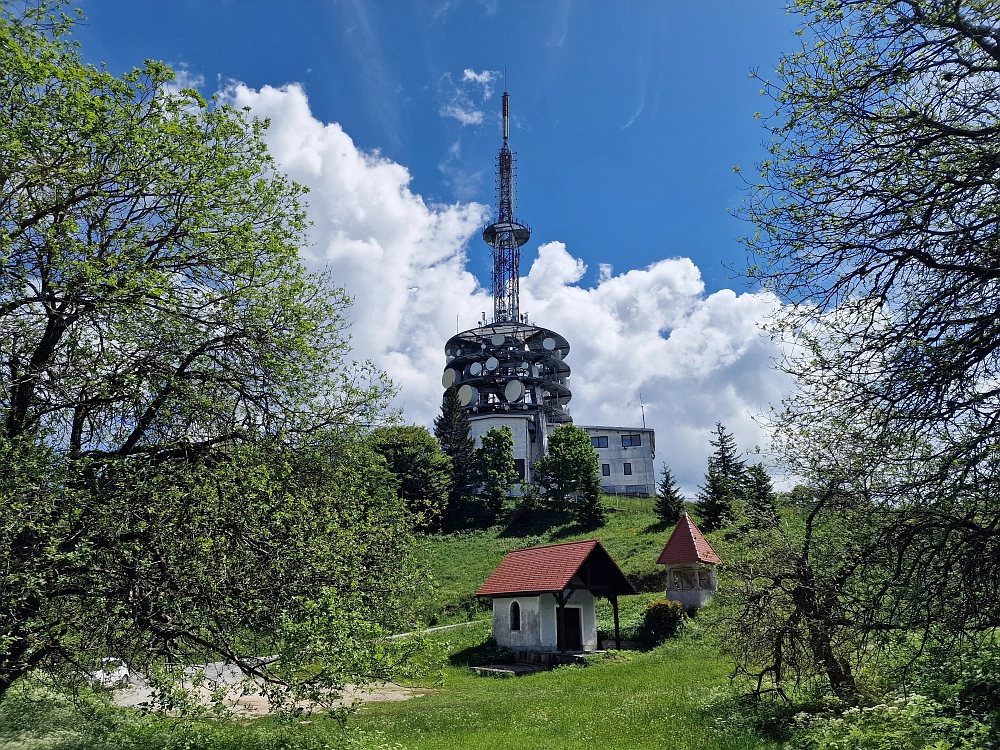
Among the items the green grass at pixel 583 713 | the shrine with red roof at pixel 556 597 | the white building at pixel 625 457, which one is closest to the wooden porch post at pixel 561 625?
the shrine with red roof at pixel 556 597

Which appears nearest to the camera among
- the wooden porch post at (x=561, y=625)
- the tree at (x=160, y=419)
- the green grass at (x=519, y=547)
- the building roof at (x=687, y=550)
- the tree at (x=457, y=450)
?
the tree at (x=160, y=419)

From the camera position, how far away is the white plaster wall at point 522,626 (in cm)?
2875

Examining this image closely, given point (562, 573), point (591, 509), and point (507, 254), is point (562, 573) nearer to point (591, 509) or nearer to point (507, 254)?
point (591, 509)

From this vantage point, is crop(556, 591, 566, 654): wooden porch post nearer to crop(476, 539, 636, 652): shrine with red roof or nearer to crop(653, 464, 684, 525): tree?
crop(476, 539, 636, 652): shrine with red roof

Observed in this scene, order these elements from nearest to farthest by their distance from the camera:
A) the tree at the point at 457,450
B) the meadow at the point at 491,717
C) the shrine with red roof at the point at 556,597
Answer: the meadow at the point at 491,717 → the shrine with red roof at the point at 556,597 → the tree at the point at 457,450

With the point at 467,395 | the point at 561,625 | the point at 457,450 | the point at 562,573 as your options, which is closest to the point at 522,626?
the point at 561,625

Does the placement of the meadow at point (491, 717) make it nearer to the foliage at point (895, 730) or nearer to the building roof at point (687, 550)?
the foliage at point (895, 730)

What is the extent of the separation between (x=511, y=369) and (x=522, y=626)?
49.5 meters

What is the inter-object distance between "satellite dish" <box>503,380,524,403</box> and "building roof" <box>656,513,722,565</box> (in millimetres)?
39785

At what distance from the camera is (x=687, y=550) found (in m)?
33.7

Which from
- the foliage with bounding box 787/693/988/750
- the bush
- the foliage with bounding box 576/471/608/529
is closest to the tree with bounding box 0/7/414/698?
the foliage with bounding box 787/693/988/750

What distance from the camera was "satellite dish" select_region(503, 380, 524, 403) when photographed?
74375 millimetres

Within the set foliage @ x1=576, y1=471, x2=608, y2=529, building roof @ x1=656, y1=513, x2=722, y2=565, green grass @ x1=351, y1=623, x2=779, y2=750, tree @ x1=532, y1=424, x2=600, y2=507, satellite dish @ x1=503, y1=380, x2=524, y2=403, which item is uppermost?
satellite dish @ x1=503, y1=380, x2=524, y2=403

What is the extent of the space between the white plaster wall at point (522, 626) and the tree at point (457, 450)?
31.4 m
